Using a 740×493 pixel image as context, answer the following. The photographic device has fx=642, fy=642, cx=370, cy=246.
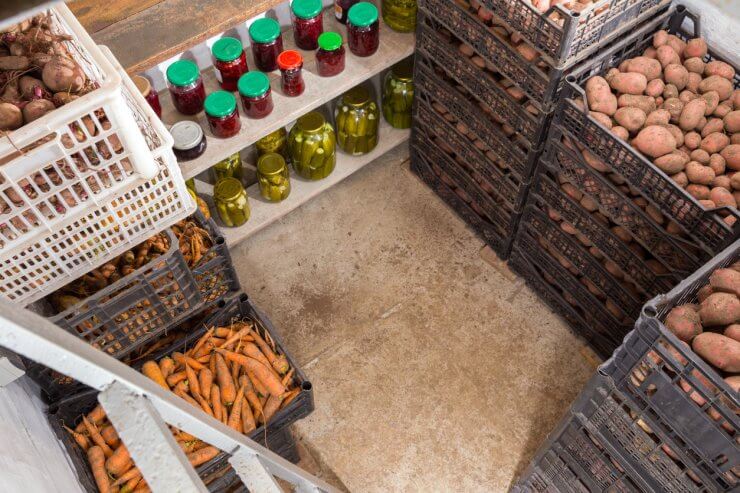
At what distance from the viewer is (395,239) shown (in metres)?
2.95

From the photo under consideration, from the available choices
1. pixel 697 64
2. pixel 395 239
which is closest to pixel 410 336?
pixel 395 239

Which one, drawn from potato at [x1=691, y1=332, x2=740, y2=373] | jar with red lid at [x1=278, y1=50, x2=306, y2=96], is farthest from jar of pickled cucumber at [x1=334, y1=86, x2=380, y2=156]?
potato at [x1=691, y1=332, x2=740, y2=373]

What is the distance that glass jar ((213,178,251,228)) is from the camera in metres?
2.55

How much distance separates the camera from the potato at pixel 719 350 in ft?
4.61

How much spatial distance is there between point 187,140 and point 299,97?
459 mm

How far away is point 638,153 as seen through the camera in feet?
5.99

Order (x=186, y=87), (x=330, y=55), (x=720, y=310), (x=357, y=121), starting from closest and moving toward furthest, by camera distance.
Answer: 1. (x=720, y=310)
2. (x=186, y=87)
3. (x=330, y=55)
4. (x=357, y=121)

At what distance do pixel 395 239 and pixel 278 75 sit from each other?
36.0 inches

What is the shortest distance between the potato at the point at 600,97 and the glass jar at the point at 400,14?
34.0 inches

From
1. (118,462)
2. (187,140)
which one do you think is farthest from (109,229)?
(118,462)

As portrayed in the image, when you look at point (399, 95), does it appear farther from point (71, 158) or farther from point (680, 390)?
point (680, 390)

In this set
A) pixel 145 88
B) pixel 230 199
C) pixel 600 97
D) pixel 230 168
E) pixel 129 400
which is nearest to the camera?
pixel 129 400

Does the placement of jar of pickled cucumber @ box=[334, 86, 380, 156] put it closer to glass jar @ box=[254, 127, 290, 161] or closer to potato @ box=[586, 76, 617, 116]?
glass jar @ box=[254, 127, 290, 161]

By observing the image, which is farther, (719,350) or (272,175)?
(272,175)
